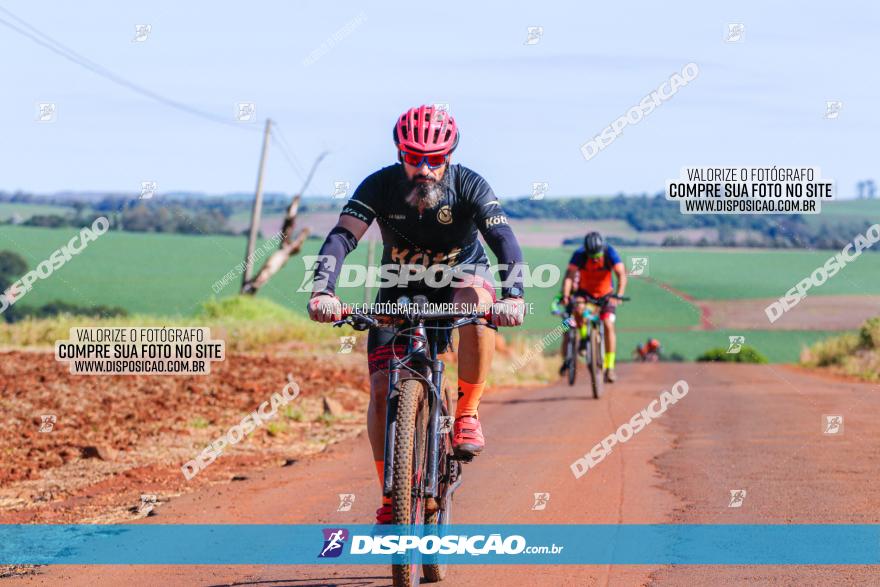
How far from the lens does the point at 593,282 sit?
19125 millimetres

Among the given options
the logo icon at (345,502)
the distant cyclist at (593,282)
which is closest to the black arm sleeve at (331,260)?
the logo icon at (345,502)

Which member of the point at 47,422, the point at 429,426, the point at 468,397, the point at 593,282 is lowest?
the point at 47,422

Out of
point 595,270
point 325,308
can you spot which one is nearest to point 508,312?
point 325,308

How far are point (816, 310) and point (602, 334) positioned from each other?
47732mm

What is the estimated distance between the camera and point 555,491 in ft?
33.3

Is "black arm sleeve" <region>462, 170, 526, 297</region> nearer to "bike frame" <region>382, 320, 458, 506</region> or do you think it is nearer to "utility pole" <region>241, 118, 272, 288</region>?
"bike frame" <region>382, 320, 458, 506</region>

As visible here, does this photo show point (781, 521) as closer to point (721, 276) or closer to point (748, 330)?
point (748, 330)

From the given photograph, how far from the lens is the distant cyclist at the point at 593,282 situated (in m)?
18.7

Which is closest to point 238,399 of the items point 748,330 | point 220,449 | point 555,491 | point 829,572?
point 220,449

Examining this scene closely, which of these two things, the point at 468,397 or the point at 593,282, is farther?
the point at 593,282

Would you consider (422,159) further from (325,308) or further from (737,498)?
(737,498)

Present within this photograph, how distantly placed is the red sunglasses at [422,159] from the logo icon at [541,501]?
10.8 feet

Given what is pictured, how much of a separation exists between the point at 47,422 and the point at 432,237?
8801 millimetres

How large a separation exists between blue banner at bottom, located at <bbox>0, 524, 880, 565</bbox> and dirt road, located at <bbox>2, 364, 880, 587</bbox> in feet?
0.66
